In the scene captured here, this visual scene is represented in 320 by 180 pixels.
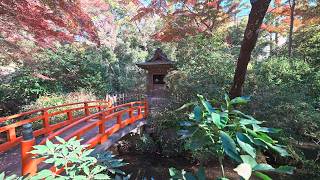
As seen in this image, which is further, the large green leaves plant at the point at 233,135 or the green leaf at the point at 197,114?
the green leaf at the point at 197,114

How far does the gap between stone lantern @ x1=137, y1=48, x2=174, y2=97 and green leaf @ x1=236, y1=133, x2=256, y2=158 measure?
33.6 ft

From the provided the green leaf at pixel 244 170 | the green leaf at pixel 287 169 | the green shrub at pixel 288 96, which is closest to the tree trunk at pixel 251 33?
the green shrub at pixel 288 96

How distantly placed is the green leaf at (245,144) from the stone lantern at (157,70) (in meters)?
10.2

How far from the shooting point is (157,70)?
1233 cm

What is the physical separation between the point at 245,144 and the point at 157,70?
36.7ft

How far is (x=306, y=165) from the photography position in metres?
6.02

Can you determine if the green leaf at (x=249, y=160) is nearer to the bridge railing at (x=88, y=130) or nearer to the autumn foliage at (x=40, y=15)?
the bridge railing at (x=88, y=130)

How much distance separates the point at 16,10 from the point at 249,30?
577 cm

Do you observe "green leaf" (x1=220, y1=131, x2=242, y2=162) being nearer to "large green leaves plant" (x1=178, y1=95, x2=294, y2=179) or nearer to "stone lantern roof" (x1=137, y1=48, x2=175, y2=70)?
"large green leaves plant" (x1=178, y1=95, x2=294, y2=179)

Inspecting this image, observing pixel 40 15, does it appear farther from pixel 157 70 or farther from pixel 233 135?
pixel 157 70

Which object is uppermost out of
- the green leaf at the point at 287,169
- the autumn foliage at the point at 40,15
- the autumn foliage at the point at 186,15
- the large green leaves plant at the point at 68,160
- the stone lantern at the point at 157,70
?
the autumn foliage at the point at 186,15

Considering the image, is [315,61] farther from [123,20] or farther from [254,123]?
[123,20]

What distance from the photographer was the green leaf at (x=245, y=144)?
4.00 feet

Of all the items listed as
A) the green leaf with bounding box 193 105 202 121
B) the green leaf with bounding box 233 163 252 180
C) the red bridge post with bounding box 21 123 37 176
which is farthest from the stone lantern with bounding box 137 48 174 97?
the green leaf with bounding box 233 163 252 180
